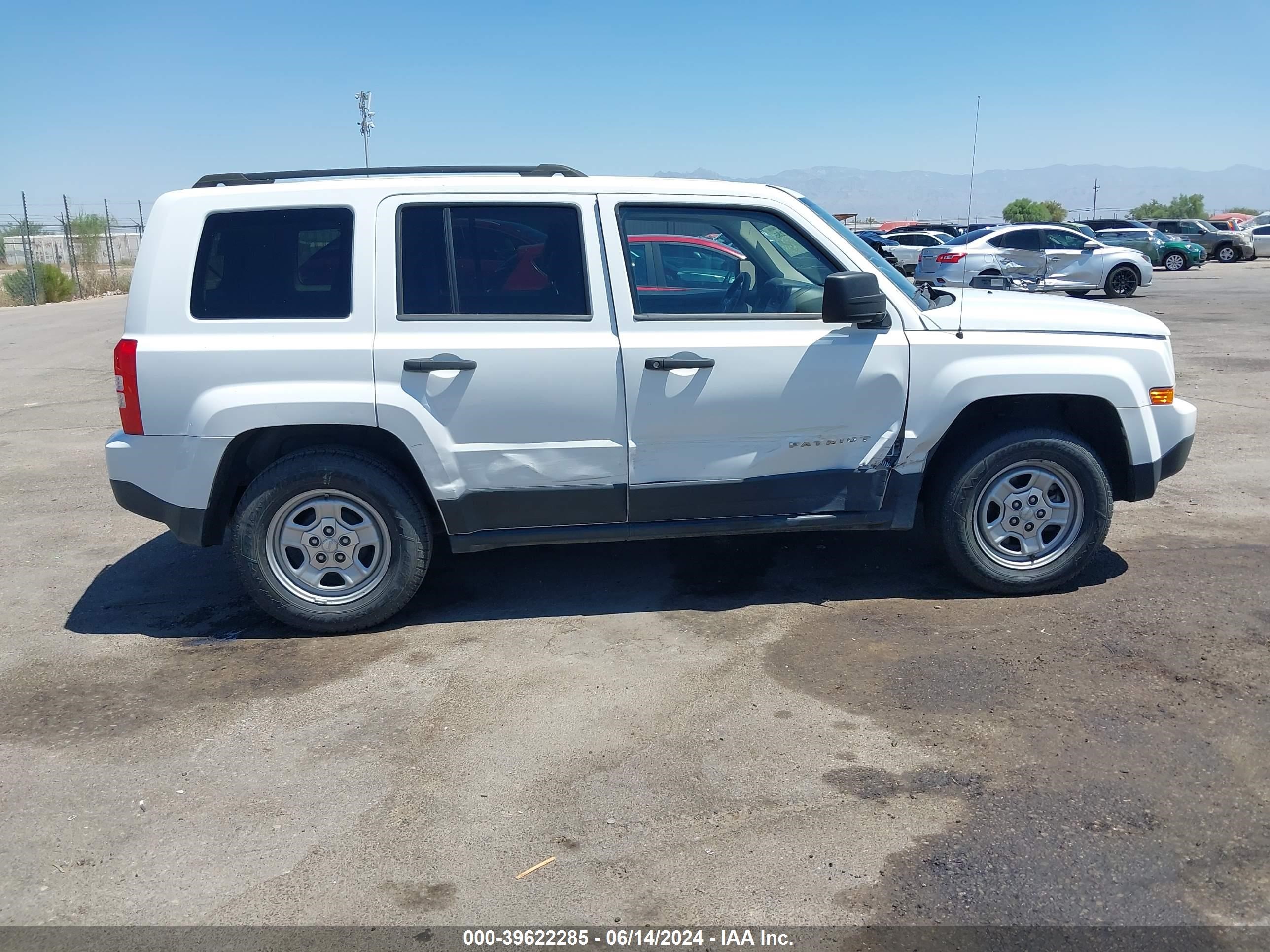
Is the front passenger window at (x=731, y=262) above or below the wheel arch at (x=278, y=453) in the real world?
above

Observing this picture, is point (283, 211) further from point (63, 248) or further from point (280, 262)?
point (63, 248)

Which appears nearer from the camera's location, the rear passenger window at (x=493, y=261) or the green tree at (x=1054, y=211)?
the rear passenger window at (x=493, y=261)

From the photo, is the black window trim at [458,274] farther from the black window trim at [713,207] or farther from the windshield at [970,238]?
the windshield at [970,238]

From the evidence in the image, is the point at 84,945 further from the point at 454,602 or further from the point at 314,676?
the point at 454,602

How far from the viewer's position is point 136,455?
4906 mm

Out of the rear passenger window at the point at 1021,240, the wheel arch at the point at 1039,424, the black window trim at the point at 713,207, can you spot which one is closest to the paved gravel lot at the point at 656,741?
the wheel arch at the point at 1039,424

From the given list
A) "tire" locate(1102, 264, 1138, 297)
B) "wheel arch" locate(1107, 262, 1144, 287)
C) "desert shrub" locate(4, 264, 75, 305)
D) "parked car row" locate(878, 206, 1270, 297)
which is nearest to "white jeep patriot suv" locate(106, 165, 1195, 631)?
"parked car row" locate(878, 206, 1270, 297)

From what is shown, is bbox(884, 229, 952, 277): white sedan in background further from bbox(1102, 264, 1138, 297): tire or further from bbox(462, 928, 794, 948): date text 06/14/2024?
bbox(462, 928, 794, 948): date text 06/14/2024

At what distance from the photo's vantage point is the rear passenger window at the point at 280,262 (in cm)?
486

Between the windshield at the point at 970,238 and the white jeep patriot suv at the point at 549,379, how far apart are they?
17918 millimetres

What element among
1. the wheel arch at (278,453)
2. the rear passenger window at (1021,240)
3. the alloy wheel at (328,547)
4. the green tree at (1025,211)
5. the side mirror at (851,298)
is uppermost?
the green tree at (1025,211)

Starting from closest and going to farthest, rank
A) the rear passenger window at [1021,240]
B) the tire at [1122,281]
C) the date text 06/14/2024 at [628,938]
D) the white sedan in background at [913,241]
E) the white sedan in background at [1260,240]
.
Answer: the date text 06/14/2024 at [628,938] < the rear passenger window at [1021,240] < the tire at [1122,281] < the white sedan in background at [913,241] < the white sedan in background at [1260,240]

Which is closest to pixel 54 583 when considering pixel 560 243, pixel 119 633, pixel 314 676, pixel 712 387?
pixel 119 633

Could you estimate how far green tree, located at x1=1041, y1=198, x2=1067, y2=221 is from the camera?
6438 cm
